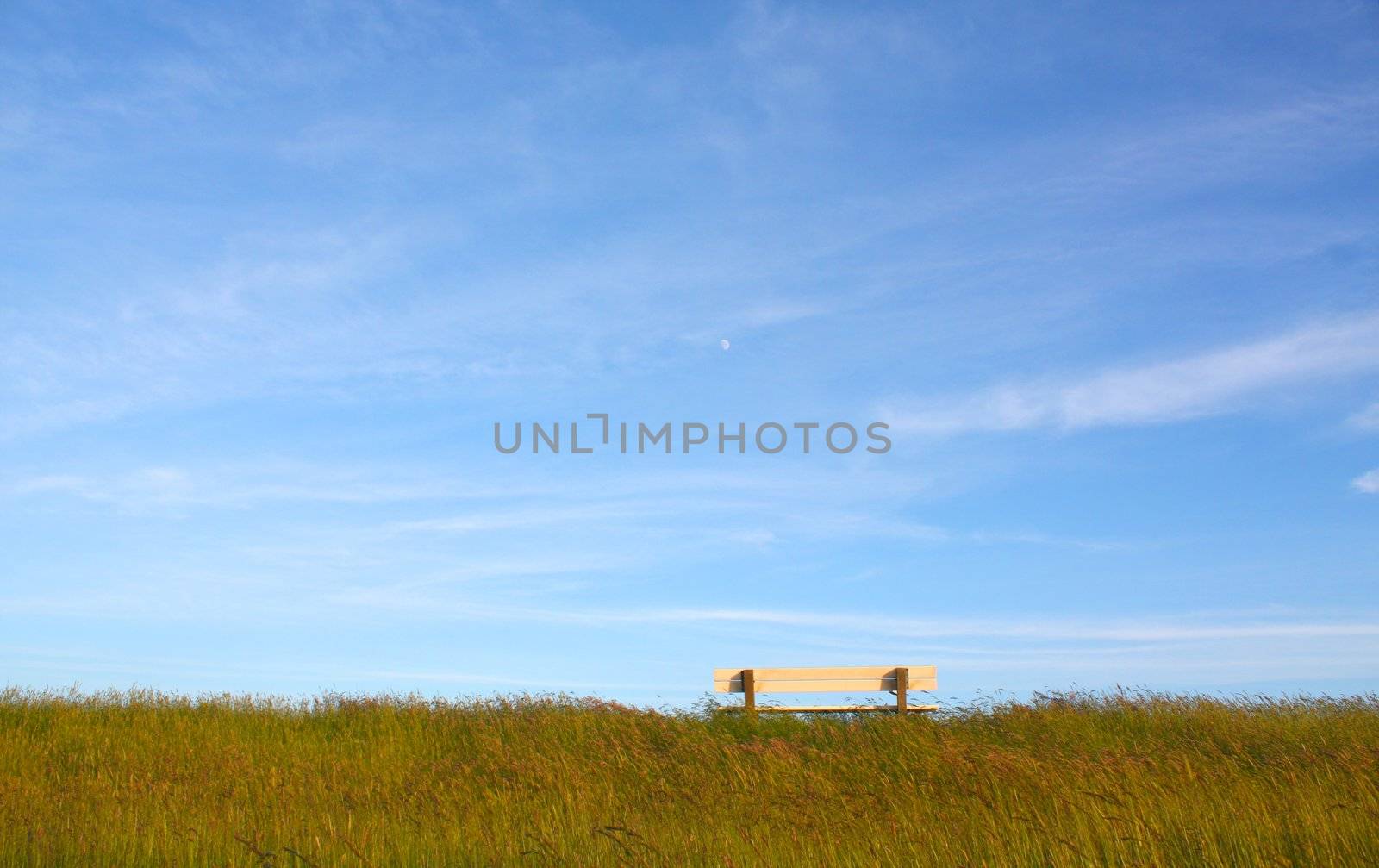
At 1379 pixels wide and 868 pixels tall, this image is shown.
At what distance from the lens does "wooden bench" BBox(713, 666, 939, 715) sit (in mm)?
14594

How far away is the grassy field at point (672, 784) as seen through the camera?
6.72 metres

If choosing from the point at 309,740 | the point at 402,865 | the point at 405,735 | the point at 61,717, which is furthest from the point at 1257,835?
the point at 61,717

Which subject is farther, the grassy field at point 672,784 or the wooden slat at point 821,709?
the wooden slat at point 821,709

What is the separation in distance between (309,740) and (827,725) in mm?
7743

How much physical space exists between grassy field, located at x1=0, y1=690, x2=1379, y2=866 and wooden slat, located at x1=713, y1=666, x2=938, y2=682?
66cm

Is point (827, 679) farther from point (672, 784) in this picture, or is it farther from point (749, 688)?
point (672, 784)

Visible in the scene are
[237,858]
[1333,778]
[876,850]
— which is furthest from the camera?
[1333,778]

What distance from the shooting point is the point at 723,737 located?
44.4ft

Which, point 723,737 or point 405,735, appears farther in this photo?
point 405,735

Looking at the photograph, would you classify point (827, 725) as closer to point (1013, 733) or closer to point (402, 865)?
point (1013, 733)

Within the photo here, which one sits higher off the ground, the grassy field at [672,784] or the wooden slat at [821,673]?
the wooden slat at [821,673]

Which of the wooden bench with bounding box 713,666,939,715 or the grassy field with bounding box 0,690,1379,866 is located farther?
the wooden bench with bounding box 713,666,939,715

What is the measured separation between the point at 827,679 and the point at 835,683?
0.43 feet

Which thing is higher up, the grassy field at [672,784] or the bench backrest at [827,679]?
the bench backrest at [827,679]
